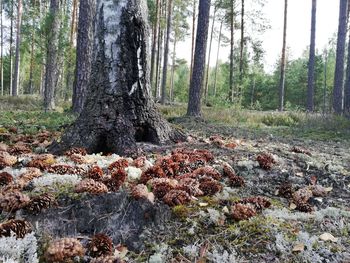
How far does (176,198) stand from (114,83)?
1899 mm

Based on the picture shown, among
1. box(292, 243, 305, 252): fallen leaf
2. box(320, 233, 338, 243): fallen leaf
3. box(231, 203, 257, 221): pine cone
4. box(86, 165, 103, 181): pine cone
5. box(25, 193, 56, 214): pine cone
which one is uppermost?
box(86, 165, 103, 181): pine cone

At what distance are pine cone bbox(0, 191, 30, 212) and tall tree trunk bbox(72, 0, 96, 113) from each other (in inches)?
279

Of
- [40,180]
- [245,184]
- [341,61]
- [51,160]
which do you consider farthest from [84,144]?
[341,61]

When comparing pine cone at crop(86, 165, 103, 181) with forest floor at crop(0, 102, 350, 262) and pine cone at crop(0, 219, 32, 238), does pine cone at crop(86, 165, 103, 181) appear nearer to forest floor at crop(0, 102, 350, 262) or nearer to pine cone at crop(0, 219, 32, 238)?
forest floor at crop(0, 102, 350, 262)

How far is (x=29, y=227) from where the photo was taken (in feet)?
5.64

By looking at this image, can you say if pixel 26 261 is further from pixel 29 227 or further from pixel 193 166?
pixel 193 166

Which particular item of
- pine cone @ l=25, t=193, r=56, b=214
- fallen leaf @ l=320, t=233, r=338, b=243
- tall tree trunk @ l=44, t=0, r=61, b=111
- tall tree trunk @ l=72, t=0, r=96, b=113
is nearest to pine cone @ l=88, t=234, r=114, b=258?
pine cone @ l=25, t=193, r=56, b=214

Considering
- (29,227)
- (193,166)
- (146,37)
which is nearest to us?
(29,227)

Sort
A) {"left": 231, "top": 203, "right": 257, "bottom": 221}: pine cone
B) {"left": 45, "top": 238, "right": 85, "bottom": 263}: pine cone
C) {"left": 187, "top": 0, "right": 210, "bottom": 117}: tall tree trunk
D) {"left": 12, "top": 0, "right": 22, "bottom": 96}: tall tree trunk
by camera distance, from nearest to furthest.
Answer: {"left": 45, "top": 238, "right": 85, "bottom": 263}: pine cone → {"left": 231, "top": 203, "right": 257, "bottom": 221}: pine cone → {"left": 187, "top": 0, "right": 210, "bottom": 117}: tall tree trunk → {"left": 12, "top": 0, "right": 22, "bottom": 96}: tall tree trunk

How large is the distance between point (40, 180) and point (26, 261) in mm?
883

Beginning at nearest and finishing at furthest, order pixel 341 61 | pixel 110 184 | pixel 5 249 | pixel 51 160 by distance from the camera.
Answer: pixel 5 249 → pixel 110 184 → pixel 51 160 → pixel 341 61

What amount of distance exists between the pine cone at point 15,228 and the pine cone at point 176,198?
878mm

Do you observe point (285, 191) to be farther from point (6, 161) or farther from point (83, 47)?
point (83, 47)

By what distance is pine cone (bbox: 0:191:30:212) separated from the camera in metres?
1.90
